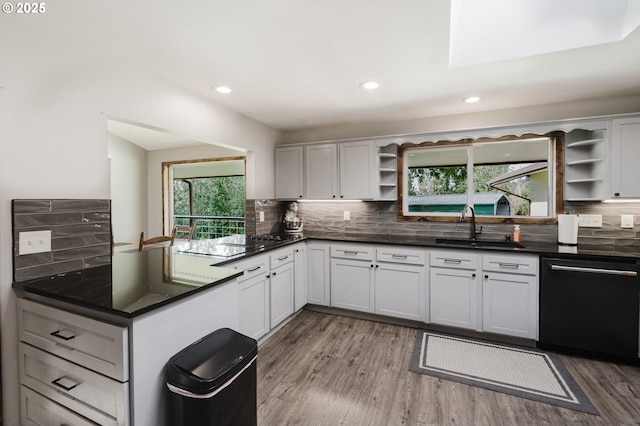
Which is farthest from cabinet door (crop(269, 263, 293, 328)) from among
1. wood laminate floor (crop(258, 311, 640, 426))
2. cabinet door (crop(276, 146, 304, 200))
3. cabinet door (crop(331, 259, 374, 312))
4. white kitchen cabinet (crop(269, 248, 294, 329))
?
cabinet door (crop(276, 146, 304, 200))

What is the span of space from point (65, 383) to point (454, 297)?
9.57ft

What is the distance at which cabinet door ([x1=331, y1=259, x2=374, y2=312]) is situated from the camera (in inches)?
127

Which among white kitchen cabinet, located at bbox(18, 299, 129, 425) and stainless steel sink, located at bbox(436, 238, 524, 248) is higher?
stainless steel sink, located at bbox(436, 238, 524, 248)

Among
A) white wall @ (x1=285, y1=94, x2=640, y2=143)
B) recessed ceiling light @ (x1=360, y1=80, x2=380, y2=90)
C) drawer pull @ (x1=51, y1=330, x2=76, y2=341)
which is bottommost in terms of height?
drawer pull @ (x1=51, y1=330, x2=76, y2=341)

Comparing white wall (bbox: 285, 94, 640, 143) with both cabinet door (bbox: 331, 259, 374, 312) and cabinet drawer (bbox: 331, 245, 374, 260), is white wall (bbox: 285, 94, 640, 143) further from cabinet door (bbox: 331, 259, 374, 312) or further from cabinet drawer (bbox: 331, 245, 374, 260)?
cabinet door (bbox: 331, 259, 374, 312)

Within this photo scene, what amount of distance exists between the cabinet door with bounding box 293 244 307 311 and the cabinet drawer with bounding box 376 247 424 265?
0.86 metres

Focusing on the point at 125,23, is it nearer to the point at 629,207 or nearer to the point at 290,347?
the point at 290,347

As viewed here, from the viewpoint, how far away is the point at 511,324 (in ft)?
8.79

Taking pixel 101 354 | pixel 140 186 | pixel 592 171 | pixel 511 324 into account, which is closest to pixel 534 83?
pixel 592 171

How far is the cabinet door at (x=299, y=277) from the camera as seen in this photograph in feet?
10.6

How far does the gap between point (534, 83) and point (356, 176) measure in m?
1.85

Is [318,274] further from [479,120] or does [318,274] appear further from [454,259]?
[479,120]

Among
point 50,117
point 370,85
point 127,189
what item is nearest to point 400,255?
point 370,85

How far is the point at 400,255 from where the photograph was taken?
10.1 feet
